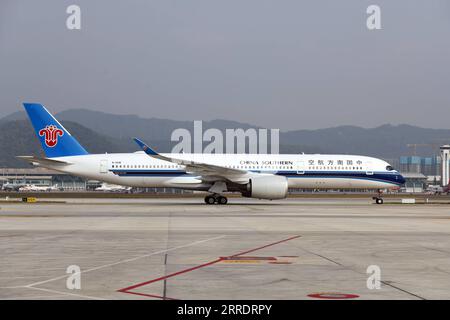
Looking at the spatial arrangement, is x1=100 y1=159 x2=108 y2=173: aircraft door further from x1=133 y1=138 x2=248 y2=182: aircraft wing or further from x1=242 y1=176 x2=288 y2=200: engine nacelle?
x1=242 y1=176 x2=288 y2=200: engine nacelle

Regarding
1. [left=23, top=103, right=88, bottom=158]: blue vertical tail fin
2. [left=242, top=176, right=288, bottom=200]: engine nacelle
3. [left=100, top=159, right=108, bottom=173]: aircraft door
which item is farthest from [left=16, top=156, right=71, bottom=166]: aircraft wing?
[left=242, top=176, right=288, bottom=200]: engine nacelle

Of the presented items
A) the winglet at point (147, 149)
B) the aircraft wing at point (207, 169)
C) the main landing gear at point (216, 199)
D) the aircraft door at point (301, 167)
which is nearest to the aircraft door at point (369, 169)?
the aircraft door at point (301, 167)

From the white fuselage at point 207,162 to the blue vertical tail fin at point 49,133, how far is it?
74cm

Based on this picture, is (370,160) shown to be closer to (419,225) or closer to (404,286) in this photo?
(419,225)

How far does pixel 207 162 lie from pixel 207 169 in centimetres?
418

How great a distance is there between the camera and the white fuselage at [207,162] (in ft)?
158

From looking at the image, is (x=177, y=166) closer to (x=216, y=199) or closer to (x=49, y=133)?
(x=216, y=199)

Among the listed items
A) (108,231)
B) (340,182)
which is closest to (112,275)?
(108,231)

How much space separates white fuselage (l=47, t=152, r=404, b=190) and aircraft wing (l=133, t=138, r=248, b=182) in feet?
4.36

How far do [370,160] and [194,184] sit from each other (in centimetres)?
1453

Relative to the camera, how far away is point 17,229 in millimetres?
23297

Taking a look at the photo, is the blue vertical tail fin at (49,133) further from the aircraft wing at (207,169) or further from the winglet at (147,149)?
the winglet at (147,149)

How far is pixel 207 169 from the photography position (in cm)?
4506
